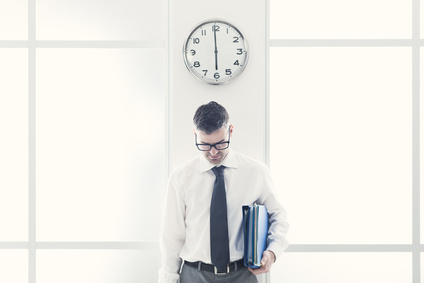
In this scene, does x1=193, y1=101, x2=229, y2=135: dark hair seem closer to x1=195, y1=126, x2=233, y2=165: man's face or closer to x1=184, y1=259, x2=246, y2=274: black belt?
x1=195, y1=126, x2=233, y2=165: man's face

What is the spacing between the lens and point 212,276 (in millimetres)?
1816

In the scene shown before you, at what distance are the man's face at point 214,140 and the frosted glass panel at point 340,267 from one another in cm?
92

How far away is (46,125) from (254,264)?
156cm

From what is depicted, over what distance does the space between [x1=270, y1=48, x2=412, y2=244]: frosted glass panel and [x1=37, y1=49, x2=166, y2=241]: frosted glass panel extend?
0.79 metres

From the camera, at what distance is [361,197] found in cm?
236

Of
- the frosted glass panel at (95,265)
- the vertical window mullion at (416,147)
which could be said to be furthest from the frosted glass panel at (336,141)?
the frosted glass panel at (95,265)

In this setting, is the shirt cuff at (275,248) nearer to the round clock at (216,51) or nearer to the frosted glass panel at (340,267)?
the frosted glass panel at (340,267)

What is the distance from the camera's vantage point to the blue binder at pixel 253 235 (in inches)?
66.1

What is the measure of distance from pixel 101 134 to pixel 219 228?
105 centimetres

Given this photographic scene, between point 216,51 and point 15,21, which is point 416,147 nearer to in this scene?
point 216,51

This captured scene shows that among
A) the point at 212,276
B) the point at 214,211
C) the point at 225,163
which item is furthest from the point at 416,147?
the point at 212,276

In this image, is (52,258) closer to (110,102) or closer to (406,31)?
(110,102)

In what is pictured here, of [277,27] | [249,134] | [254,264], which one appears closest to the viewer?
[254,264]

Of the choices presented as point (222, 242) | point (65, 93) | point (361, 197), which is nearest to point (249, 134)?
point (222, 242)
